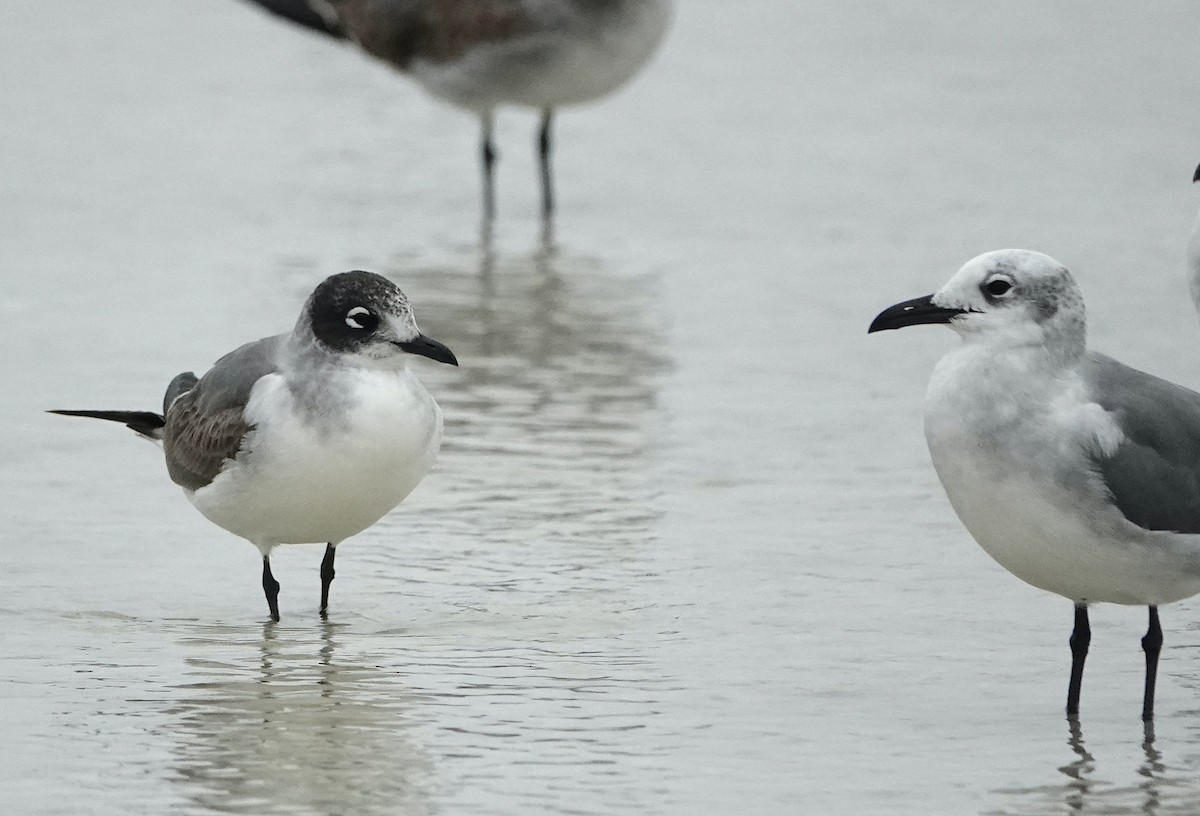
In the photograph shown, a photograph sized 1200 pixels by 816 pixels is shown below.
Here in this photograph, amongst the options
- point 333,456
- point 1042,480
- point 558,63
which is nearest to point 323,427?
point 333,456

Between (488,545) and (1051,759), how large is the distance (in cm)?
219

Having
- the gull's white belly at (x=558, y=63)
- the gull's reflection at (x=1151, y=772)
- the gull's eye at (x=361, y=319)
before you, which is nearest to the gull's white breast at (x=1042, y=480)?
the gull's reflection at (x=1151, y=772)

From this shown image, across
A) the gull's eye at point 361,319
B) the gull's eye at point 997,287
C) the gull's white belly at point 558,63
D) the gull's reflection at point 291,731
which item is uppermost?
the gull's white belly at point 558,63

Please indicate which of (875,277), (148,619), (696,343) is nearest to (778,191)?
(875,277)

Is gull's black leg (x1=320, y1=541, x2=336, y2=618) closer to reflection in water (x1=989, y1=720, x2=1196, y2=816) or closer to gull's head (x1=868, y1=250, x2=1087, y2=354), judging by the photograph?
gull's head (x1=868, y1=250, x2=1087, y2=354)

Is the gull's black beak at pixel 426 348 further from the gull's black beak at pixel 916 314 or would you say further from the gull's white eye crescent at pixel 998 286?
the gull's white eye crescent at pixel 998 286

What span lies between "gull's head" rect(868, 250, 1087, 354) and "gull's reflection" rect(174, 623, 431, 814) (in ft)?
5.10

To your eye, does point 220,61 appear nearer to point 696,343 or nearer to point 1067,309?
point 696,343

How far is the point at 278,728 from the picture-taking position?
542 cm

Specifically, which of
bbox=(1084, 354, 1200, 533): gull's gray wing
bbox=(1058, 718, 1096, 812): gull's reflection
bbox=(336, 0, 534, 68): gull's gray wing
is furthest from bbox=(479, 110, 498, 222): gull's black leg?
bbox=(1058, 718, 1096, 812): gull's reflection

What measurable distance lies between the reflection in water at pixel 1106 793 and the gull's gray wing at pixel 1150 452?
0.53 meters

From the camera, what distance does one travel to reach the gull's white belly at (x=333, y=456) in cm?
604

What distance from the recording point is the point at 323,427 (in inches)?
238

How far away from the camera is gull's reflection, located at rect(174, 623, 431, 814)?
4.99 m
